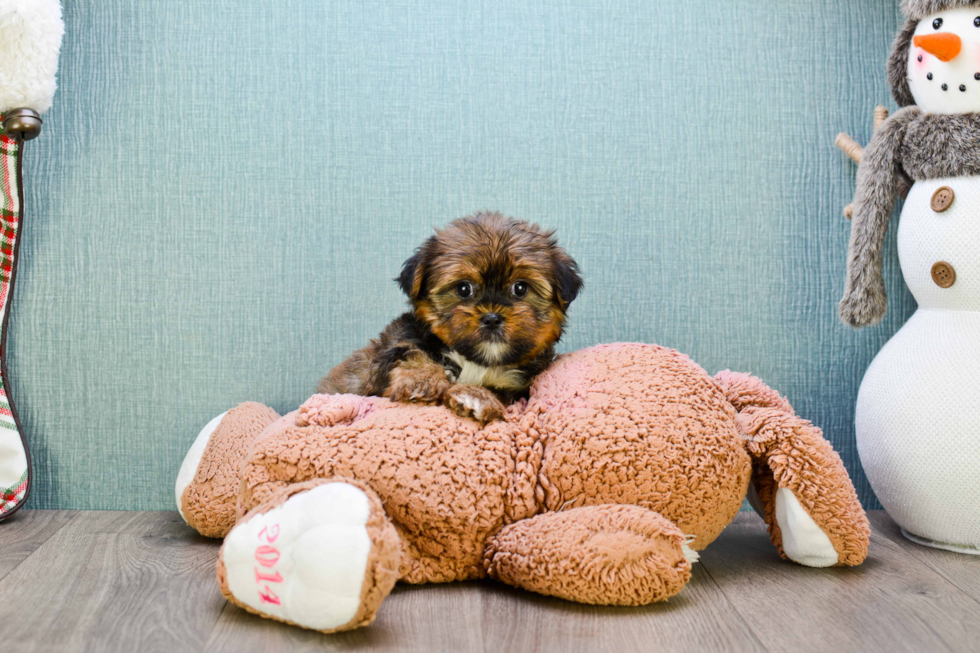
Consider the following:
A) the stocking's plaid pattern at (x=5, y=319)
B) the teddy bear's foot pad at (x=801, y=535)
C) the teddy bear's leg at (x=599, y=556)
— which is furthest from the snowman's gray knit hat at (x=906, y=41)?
the stocking's plaid pattern at (x=5, y=319)

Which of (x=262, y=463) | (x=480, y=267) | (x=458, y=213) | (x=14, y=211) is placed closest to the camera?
(x=262, y=463)

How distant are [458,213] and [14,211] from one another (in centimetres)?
136

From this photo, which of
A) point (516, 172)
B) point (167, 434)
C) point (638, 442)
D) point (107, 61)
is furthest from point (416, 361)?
point (107, 61)

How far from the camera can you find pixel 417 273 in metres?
2.04

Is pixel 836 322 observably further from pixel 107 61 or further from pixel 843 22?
pixel 107 61

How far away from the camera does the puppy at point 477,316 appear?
1.95 metres

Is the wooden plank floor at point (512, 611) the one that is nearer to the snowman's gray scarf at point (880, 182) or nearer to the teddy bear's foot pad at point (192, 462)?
the teddy bear's foot pad at point (192, 462)

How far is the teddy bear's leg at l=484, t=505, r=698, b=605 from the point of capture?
1.64 m

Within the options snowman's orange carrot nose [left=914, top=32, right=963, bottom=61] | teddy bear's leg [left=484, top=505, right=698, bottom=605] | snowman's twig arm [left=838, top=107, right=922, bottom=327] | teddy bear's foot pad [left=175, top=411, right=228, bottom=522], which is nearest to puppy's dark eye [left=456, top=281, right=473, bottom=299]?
teddy bear's leg [left=484, top=505, right=698, bottom=605]

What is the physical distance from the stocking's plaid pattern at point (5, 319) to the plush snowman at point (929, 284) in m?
2.51

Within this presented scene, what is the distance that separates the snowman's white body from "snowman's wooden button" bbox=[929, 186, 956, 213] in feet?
0.05

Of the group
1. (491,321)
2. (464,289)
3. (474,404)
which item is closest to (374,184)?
(464,289)

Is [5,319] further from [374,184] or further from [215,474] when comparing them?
[374,184]

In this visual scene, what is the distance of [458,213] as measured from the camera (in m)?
2.59
